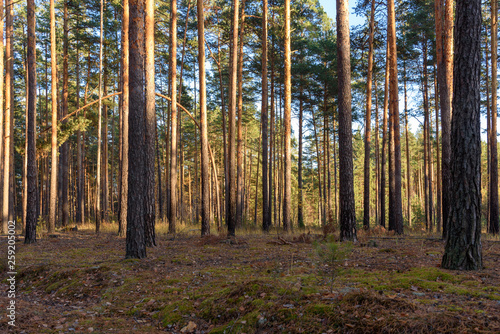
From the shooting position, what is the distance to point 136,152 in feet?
26.0

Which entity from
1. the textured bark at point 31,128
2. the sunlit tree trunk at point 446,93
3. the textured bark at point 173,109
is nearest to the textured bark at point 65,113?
the textured bark at point 31,128

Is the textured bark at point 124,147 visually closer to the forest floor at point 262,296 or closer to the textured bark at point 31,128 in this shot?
the textured bark at point 31,128

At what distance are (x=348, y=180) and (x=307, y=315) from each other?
6.11m

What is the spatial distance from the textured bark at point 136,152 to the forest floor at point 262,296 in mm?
568

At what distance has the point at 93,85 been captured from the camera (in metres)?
27.5

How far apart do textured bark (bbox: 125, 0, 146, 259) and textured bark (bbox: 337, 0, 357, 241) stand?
5.35m

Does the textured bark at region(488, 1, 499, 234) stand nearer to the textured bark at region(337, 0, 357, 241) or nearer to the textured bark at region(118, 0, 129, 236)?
the textured bark at region(337, 0, 357, 241)

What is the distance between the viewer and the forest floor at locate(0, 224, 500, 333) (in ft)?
11.7

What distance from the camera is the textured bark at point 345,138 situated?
9.34 m

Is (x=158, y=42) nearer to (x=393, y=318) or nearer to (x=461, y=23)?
(x=461, y=23)

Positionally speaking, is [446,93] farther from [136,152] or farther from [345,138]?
[136,152]

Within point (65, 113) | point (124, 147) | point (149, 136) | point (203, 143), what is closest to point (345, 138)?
point (203, 143)

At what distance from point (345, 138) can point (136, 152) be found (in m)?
5.67

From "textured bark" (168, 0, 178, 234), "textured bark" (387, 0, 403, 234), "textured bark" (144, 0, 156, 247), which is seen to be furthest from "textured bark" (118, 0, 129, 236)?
"textured bark" (387, 0, 403, 234)
